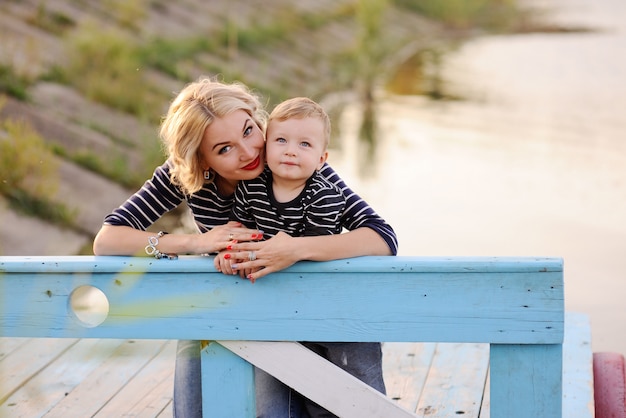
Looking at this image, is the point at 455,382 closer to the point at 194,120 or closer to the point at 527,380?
the point at 527,380

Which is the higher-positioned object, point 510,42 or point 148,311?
point 510,42

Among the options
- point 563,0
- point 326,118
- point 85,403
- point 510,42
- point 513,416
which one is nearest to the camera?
point 513,416

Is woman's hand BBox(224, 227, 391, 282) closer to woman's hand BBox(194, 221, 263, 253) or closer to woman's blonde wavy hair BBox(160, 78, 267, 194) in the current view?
woman's hand BBox(194, 221, 263, 253)

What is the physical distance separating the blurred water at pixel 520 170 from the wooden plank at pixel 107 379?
1953mm

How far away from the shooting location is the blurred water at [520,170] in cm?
628

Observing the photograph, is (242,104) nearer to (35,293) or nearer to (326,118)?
(326,118)

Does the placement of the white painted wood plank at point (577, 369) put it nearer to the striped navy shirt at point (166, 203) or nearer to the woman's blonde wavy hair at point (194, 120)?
the striped navy shirt at point (166, 203)

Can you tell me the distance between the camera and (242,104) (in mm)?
2877

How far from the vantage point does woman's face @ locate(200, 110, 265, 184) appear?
280 cm

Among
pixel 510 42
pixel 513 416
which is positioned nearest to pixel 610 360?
pixel 513 416

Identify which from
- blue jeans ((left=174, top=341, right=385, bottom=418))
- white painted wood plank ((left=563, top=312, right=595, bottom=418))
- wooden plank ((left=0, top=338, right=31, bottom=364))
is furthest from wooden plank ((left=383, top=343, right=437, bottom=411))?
wooden plank ((left=0, top=338, right=31, bottom=364))

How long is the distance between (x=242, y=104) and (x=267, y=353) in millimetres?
650

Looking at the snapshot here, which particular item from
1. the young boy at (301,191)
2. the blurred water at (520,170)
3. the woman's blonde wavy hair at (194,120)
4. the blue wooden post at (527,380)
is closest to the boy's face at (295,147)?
the young boy at (301,191)

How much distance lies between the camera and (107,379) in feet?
11.9
